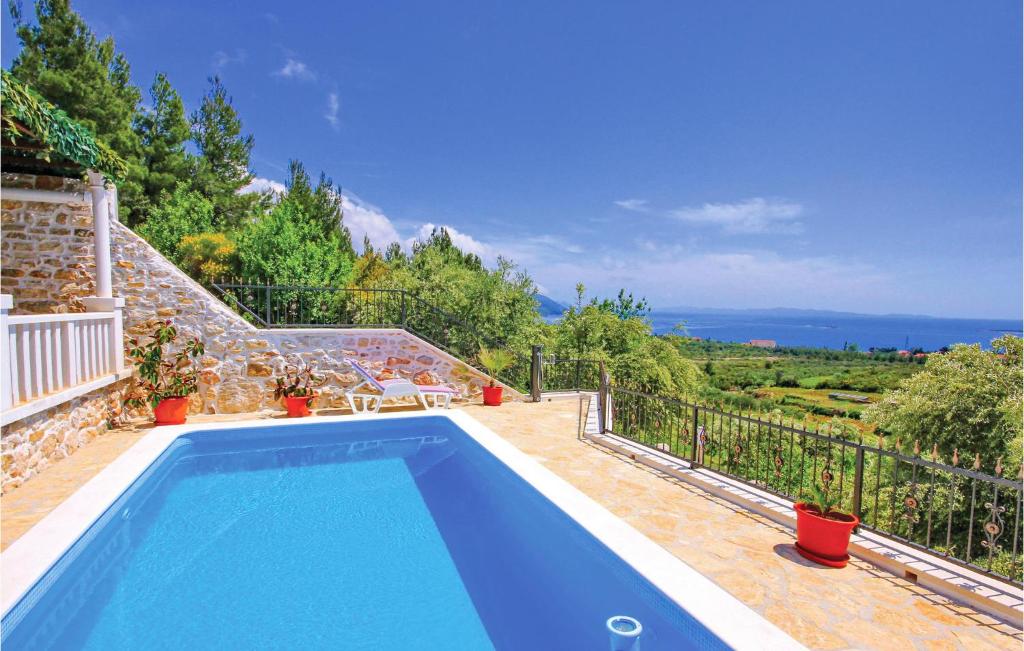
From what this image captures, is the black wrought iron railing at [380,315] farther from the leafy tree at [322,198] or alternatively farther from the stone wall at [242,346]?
the leafy tree at [322,198]

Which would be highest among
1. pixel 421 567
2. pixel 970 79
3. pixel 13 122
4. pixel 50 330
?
pixel 970 79

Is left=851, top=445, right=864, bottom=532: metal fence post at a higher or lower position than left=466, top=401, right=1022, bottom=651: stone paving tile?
higher

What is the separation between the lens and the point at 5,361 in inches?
191

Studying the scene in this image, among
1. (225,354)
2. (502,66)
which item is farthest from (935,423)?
(502,66)

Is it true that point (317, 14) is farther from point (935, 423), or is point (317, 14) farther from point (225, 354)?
point (935, 423)

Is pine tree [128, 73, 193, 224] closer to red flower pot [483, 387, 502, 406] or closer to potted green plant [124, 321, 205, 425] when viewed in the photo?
potted green plant [124, 321, 205, 425]

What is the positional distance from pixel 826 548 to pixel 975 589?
889mm

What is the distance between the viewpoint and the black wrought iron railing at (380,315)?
439 inches

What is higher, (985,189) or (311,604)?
(985,189)

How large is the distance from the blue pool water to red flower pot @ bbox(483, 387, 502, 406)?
359 centimetres

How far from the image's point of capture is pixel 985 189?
101ft

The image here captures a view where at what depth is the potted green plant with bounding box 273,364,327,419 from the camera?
907cm

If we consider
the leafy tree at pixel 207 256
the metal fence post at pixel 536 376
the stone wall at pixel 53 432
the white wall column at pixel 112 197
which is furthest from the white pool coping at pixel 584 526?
the leafy tree at pixel 207 256

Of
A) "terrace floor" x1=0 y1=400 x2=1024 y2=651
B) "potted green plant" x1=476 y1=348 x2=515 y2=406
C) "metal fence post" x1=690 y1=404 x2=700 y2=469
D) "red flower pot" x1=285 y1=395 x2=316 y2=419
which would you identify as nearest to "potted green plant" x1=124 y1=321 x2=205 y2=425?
"terrace floor" x1=0 y1=400 x2=1024 y2=651
